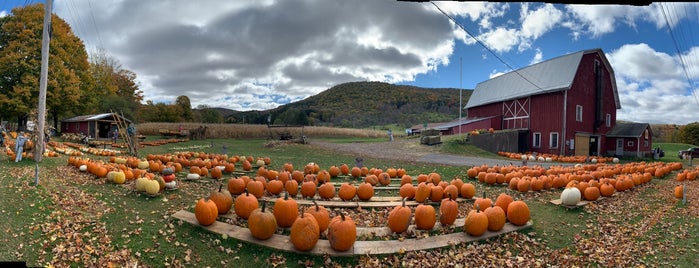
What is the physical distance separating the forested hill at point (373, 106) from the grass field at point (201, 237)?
59.2 meters

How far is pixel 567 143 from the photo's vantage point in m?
30.4

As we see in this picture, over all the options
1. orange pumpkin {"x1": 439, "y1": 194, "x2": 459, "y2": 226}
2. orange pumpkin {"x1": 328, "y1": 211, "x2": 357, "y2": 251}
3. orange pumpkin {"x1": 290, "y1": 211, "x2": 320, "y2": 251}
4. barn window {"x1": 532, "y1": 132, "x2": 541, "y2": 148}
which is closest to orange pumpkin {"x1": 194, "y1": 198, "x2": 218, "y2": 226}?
orange pumpkin {"x1": 290, "y1": 211, "x2": 320, "y2": 251}

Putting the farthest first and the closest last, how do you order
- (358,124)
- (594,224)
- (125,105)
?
(358,124)
(125,105)
(594,224)

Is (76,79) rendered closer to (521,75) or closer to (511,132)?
(511,132)

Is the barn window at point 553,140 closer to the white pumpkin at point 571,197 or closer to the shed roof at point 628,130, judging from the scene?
the shed roof at point 628,130

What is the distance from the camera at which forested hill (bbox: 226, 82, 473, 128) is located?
7806 cm

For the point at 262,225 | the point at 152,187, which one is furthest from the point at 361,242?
the point at 152,187

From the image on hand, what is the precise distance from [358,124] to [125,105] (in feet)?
136

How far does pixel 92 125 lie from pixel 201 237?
39293 millimetres

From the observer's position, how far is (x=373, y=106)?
295 feet

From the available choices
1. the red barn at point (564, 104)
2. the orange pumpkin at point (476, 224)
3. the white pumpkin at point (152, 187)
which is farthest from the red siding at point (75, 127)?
the red barn at point (564, 104)

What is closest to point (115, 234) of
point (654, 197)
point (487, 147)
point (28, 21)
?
point (654, 197)

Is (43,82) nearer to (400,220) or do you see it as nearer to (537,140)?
(400,220)

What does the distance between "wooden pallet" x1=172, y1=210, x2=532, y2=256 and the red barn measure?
28.8 metres
